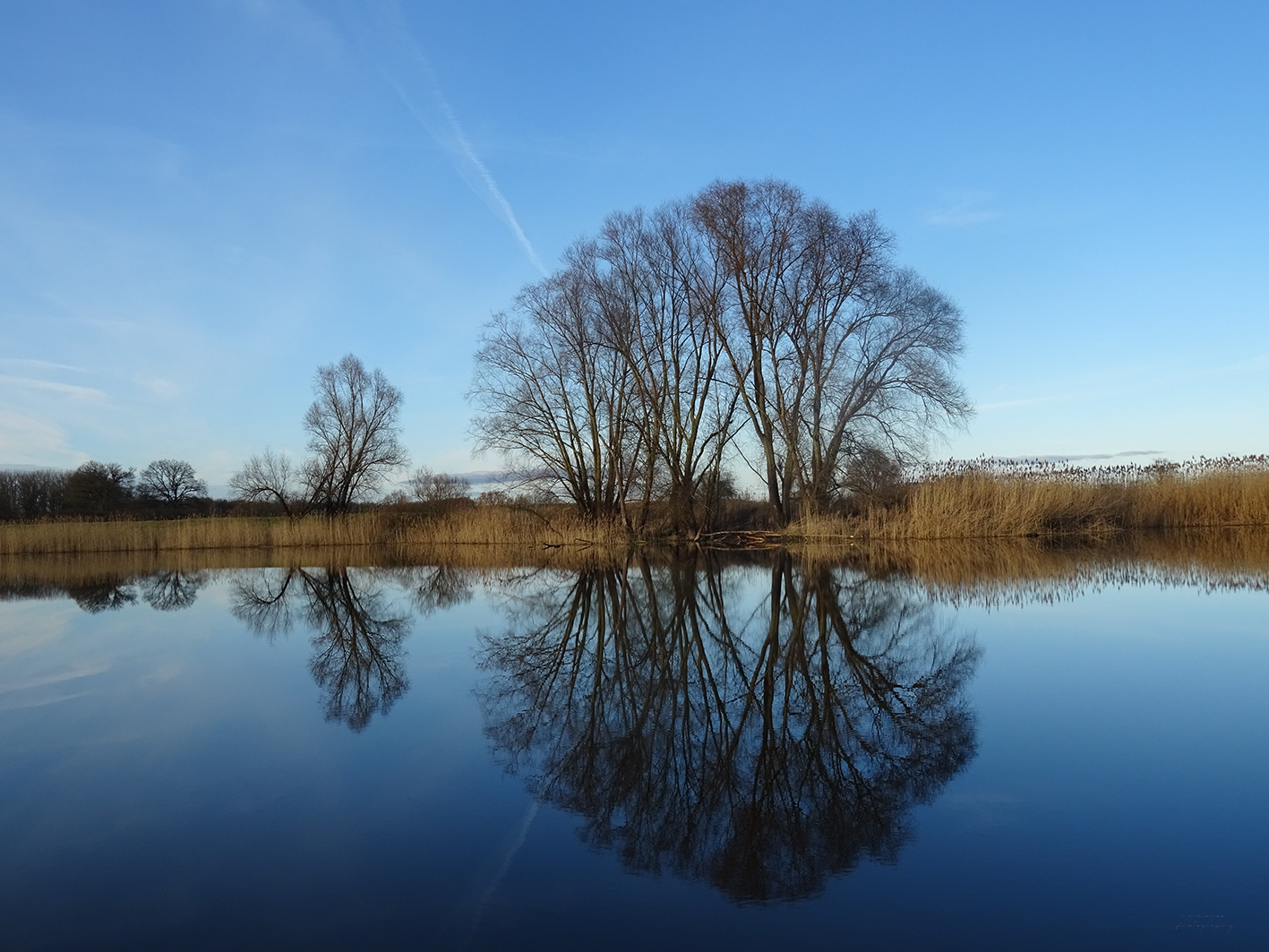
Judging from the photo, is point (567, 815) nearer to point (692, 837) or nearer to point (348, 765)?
point (692, 837)

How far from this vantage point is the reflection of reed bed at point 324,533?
82.1 feet

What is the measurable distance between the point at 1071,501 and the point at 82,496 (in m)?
46.6

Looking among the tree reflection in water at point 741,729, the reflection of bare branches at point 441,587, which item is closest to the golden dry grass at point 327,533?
the reflection of bare branches at point 441,587

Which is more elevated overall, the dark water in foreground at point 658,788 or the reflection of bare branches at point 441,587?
the reflection of bare branches at point 441,587

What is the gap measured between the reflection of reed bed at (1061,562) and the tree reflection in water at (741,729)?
8.41 feet

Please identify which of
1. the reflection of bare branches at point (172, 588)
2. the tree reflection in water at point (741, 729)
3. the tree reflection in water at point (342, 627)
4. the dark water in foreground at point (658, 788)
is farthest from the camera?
the reflection of bare branches at point (172, 588)

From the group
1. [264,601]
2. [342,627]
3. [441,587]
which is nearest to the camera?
[342,627]

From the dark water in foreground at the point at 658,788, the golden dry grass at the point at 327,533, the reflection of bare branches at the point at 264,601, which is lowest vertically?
the dark water in foreground at the point at 658,788

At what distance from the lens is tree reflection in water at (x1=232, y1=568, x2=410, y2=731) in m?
6.13

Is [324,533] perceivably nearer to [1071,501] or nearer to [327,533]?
[327,533]

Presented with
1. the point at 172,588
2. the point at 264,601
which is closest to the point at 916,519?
the point at 264,601

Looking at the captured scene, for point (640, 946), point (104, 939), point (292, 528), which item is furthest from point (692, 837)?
point (292, 528)

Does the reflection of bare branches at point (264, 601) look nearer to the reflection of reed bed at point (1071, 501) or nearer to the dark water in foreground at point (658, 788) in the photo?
the dark water in foreground at point (658, 788)

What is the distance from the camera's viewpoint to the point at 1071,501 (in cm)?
2230
